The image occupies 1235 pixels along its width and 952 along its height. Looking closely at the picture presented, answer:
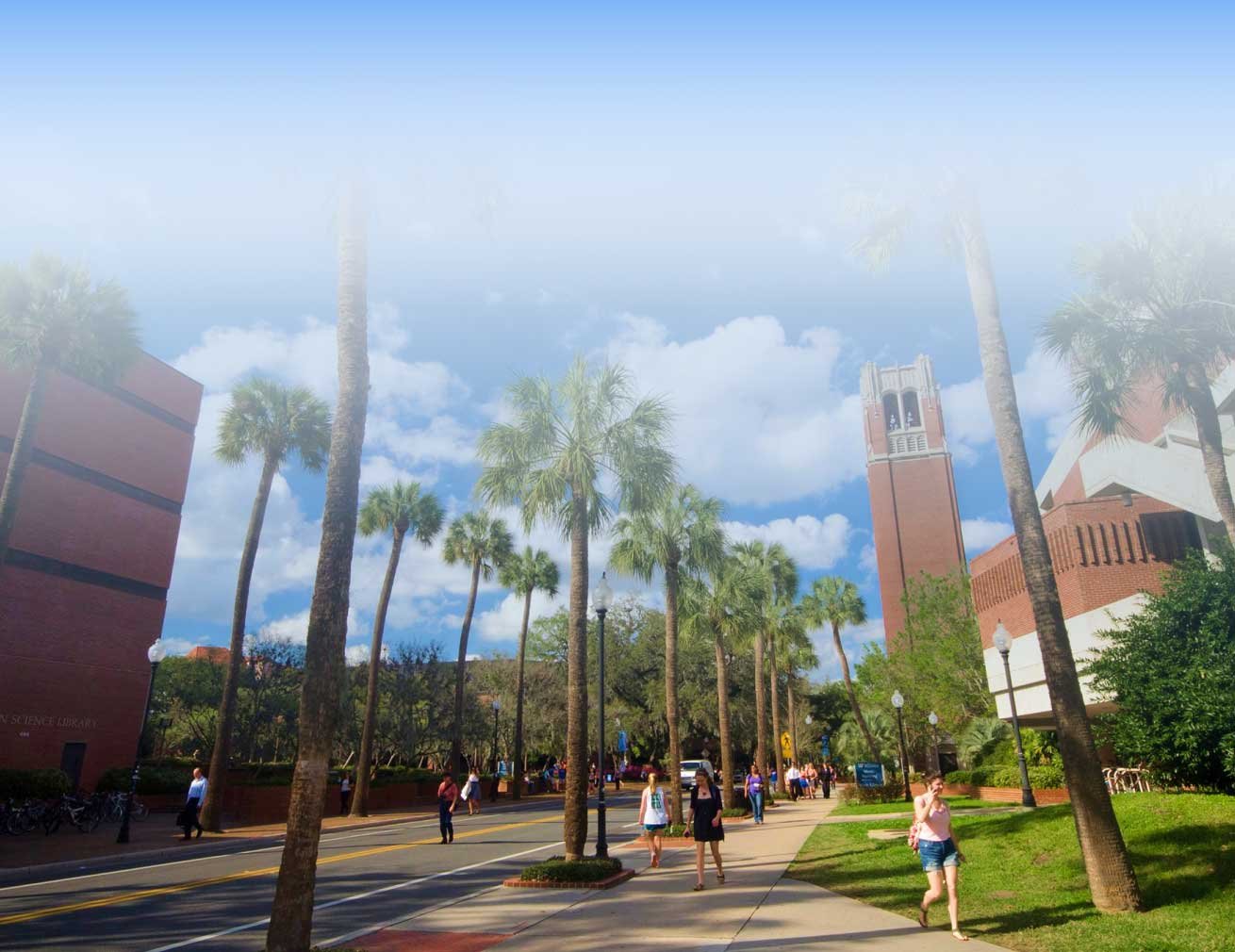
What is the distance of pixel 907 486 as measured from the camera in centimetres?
7744

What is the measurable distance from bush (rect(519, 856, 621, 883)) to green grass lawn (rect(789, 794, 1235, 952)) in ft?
10.2

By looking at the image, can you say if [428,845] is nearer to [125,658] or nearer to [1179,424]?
[125,658]

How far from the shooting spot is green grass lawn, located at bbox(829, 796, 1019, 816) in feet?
87.1

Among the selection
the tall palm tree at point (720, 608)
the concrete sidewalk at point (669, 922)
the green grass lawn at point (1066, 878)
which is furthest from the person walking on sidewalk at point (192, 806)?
the tall palm tree at point (720, 608)

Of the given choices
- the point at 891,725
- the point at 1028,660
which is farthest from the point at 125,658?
the point at 891,725

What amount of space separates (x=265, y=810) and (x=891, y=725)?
41.3 meters

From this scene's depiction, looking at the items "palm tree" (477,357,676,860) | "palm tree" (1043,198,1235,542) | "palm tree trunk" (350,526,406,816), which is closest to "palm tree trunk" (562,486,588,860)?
"palm tree" (477,357,676,860)

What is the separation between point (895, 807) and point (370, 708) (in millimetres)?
18627

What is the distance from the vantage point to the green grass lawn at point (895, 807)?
2656cm

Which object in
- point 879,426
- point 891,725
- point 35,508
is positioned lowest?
point 891,725

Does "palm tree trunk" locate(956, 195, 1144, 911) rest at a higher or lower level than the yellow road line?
higher

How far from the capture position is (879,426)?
81062mm

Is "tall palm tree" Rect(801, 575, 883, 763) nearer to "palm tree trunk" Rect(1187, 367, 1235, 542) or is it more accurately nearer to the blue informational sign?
the blue informational sign

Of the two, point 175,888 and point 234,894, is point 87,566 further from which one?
point 234,894
